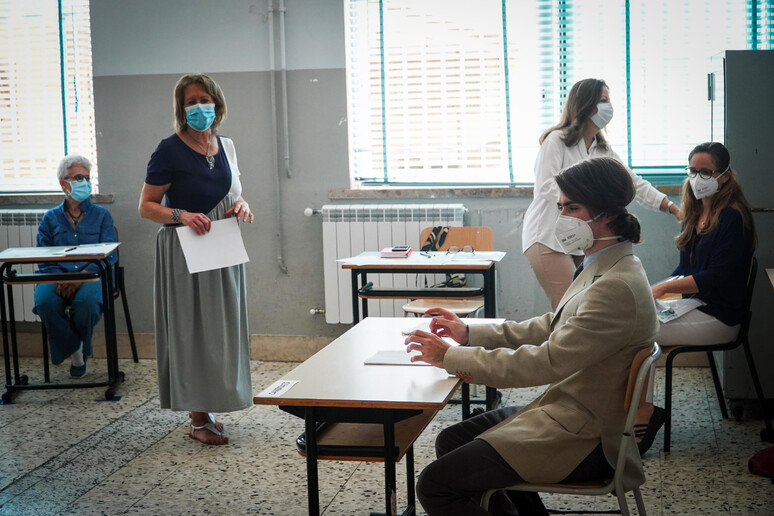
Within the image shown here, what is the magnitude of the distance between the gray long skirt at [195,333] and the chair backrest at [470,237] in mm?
1474

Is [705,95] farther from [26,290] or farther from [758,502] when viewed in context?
[26,290]

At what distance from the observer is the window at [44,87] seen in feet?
19.1

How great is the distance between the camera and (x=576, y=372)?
6.92ft

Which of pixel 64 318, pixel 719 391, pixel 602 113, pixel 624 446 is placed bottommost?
pixel 719 391

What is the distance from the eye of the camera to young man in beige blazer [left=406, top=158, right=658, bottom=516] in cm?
205

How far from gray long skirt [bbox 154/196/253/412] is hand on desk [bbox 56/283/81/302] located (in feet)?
5.05

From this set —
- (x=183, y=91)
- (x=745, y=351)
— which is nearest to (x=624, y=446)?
(x=745, y=351)

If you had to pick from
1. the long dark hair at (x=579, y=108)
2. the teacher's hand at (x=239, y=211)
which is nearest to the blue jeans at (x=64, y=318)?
the teacher's hand at (x=239, y=211)

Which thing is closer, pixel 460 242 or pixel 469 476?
pixel 469 476

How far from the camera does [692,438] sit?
12.5ft

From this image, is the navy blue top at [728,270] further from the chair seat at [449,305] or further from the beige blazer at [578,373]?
the beige blazer at [578,373]

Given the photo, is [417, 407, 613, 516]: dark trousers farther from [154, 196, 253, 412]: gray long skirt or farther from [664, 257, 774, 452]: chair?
[154, 196, 253, 412]: gray long skirt

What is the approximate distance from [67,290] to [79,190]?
622 mm

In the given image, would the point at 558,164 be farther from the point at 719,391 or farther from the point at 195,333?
the point at 195,333
